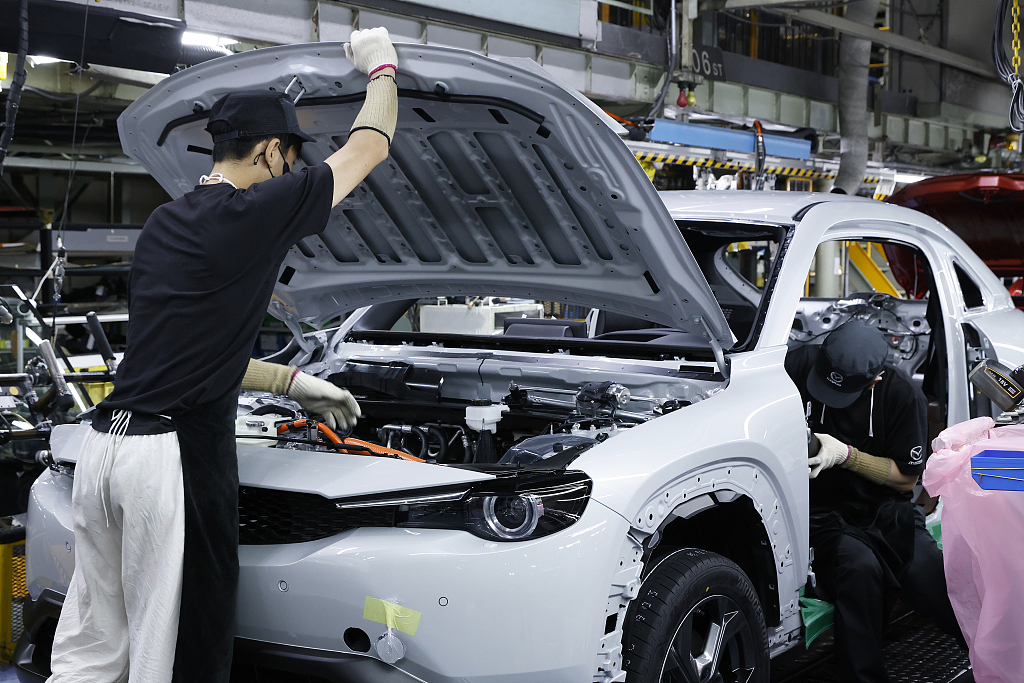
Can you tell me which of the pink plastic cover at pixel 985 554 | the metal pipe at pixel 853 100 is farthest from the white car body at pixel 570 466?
the metal pipe at pixel 853 100

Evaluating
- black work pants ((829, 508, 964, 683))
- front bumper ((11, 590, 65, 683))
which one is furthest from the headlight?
black work pants ((829, 508, 964, 683))

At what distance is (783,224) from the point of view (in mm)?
3217

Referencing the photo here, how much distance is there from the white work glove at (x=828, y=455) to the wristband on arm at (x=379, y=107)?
170 centimetres

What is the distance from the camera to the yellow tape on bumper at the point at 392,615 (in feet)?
6.50

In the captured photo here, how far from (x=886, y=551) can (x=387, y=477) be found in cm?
194

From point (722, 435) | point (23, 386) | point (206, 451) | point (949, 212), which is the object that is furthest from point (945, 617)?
point (23, 386)

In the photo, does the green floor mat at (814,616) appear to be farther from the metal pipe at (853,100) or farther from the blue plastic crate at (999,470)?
the metal pipe at (853,100)

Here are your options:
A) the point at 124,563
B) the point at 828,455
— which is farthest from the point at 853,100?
the point at 124,563

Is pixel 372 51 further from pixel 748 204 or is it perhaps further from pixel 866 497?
pixel 866 497

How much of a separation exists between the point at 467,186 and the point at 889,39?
38.1 ft

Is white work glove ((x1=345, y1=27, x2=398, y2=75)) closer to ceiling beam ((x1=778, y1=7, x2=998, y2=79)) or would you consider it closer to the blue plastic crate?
the blue plastic crate

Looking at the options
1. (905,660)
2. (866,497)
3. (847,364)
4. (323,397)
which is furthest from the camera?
(905,660)

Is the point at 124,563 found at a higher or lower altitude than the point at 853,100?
lower

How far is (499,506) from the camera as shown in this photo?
2.12m
